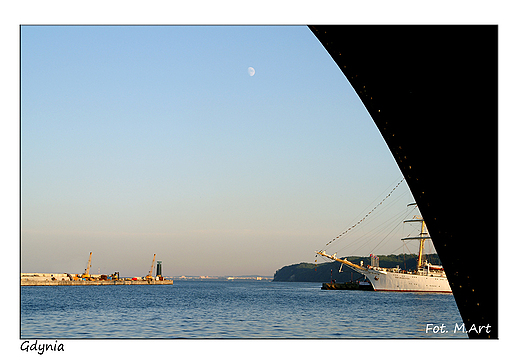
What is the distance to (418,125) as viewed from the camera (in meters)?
3.02

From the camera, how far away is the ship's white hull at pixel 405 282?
263 feet

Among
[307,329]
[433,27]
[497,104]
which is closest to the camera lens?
[497,104]

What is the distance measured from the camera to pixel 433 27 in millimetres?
3021

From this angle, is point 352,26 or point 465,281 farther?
point 352,26

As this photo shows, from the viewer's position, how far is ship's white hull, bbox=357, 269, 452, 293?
8019cm

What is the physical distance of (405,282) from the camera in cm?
8075

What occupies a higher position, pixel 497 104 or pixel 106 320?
pixel 497 104

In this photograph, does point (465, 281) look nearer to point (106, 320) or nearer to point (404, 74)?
point (404, 74)

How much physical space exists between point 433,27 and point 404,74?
351 millimetres
